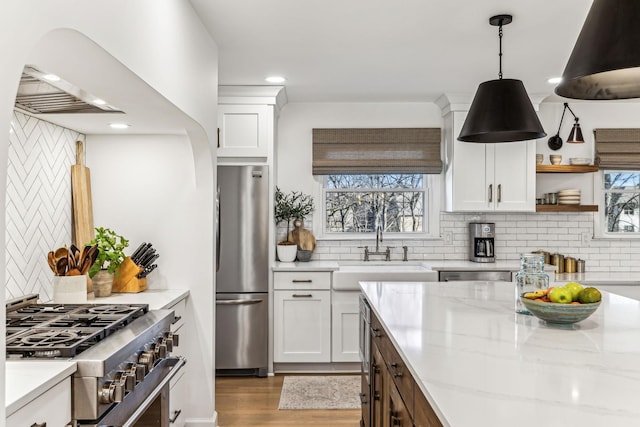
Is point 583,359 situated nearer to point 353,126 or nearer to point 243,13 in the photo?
point 243,13

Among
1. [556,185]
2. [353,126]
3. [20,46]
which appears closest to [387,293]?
[20,46]

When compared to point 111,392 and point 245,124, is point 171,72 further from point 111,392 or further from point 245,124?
point 245,124

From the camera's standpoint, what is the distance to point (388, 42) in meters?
3.41

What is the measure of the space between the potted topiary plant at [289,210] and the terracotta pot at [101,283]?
212 centimetres

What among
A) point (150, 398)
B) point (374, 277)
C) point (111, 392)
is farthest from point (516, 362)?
point (374, 277)

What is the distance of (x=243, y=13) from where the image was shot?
291 centimetres

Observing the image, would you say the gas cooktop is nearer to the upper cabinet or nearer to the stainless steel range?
the stainless steel range

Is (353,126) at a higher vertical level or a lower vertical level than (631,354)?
higher

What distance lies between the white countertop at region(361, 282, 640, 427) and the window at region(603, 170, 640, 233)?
299 centimetres

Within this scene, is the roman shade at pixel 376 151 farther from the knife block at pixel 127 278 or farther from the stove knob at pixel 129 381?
the stove knob at pixel 129 381

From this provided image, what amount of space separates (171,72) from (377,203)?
10.7 ft

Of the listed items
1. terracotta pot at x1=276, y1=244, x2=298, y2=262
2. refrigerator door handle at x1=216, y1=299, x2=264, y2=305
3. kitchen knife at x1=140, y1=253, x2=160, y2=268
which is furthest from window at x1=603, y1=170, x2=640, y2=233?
kitchen knife at x1=140, y1=253, x2=160, y2=268

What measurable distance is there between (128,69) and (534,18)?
2.25 metres

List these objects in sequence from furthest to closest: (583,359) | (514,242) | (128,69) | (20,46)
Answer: (514,242)
(128,69)
(583,359)
(20,46)
